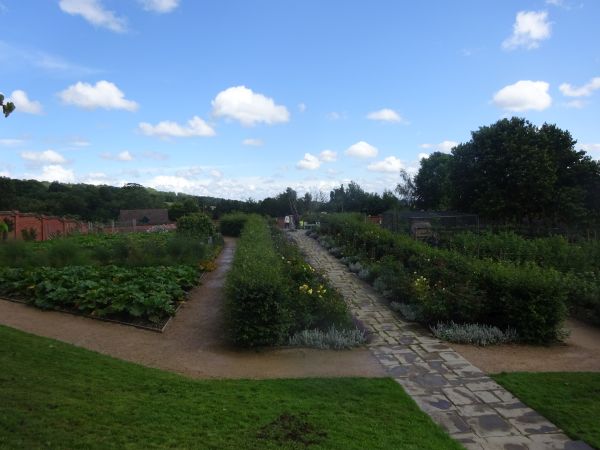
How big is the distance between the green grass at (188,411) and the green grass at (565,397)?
1244 mm

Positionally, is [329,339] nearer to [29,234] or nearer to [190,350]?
[190,350]

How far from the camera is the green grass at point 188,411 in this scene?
3.68 metres

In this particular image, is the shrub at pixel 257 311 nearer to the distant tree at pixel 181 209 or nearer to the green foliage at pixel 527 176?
the green foliage at pixel 527 176

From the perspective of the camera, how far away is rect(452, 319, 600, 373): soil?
21.2 ft

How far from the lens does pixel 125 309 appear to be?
8.91 meters

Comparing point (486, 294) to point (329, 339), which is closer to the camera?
point (329, 339)

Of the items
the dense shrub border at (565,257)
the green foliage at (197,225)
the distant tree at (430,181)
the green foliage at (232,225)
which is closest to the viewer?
the dense shrub border at (565,257)

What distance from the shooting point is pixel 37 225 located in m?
28.0

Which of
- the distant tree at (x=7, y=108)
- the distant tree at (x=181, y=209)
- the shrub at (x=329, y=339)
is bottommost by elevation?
the shrub at (x=329, y=339)

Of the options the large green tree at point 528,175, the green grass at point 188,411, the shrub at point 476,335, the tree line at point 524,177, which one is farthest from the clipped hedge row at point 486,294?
the large green tree at point 528,175

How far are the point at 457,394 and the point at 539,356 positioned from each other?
90.7 inches

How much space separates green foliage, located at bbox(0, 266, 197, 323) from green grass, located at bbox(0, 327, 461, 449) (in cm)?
294

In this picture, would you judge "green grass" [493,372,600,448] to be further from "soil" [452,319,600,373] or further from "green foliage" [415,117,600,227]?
"green foliage" [415,117,600,227]

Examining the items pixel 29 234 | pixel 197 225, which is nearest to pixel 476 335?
pixel 197 225
